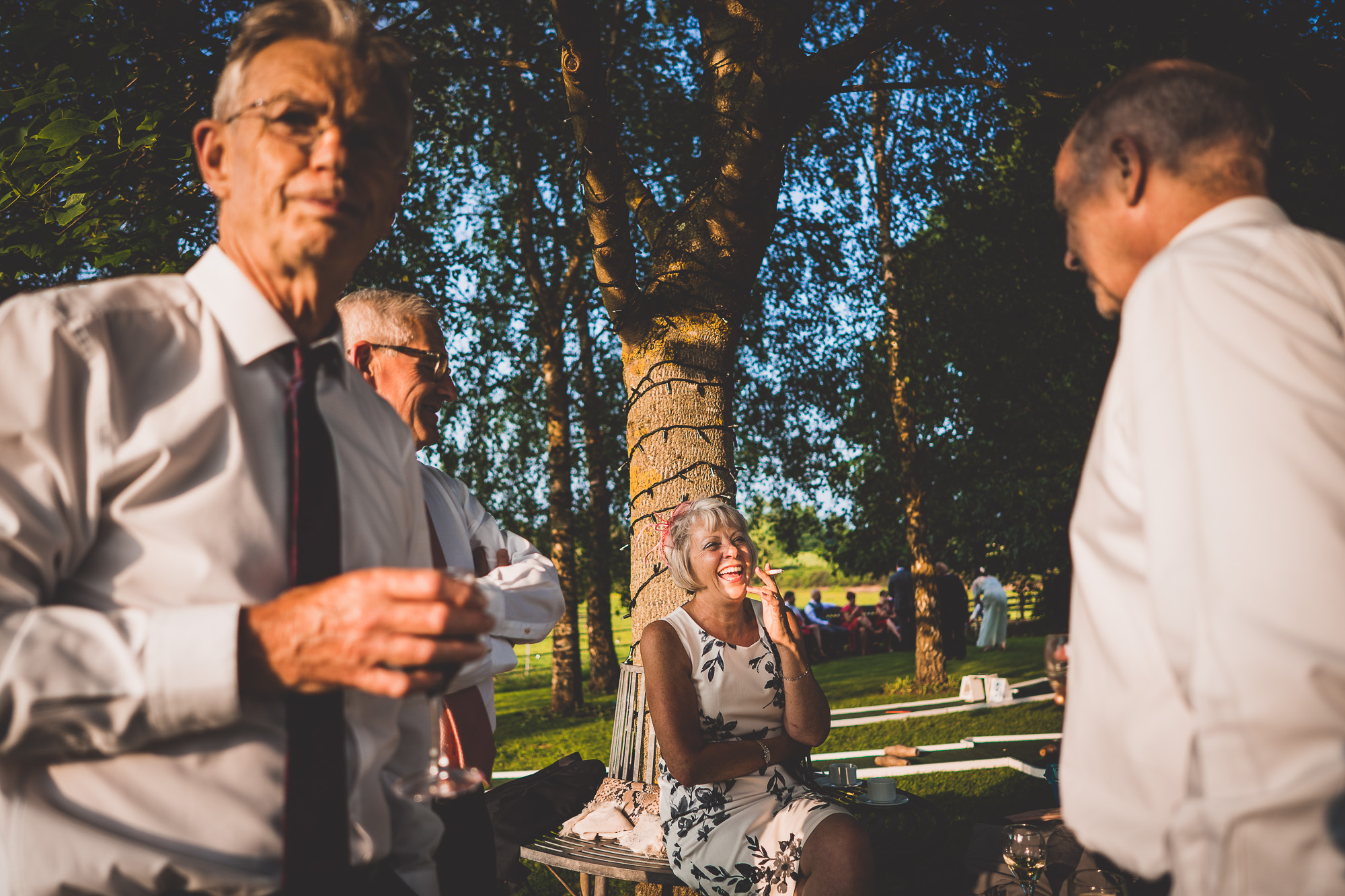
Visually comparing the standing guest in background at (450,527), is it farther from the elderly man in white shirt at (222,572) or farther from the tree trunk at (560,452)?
the tree trunk at (560,452)

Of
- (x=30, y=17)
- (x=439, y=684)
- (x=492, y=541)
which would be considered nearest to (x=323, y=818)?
(x=439, y=684)

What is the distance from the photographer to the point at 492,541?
10.0 ft

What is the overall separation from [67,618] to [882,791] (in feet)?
12.0

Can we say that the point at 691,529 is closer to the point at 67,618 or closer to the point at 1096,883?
the point at 1096,883

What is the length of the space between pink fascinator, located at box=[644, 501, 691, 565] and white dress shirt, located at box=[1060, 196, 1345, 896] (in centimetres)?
290

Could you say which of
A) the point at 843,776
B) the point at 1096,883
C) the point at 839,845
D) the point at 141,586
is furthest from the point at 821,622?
the point at 141,586

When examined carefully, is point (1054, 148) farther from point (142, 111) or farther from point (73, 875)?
point (73, 875)

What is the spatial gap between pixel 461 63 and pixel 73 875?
570 centimetres

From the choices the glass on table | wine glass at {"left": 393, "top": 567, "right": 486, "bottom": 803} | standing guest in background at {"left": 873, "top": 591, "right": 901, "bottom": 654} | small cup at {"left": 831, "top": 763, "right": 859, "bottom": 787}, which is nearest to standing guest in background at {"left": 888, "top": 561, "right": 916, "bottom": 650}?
standing guest in background at {"left": 873, "top": 591, "right": 901, "bottom": 654}

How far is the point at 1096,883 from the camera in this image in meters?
3.11

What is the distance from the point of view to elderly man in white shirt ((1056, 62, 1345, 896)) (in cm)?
112

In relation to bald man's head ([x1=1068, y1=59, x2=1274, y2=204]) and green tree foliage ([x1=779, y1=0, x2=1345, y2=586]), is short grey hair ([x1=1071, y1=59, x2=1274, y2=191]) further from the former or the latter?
green tree foliage ([x1=779, y1=0, x2=1345, y2=586])

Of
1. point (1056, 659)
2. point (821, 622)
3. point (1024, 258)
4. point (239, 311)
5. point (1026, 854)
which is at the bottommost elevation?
point (821, 622)

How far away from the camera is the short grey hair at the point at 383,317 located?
9.25 ft
